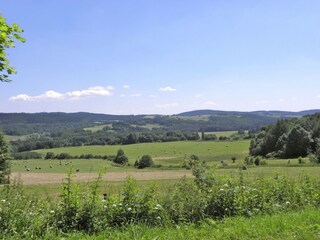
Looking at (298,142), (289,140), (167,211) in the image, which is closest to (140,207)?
(167,211)

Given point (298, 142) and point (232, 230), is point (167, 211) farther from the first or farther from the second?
point (298, 142)

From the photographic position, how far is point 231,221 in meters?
7.68

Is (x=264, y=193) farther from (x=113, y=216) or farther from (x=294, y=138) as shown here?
(x=294, y=138)

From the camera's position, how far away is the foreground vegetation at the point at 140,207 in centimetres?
707

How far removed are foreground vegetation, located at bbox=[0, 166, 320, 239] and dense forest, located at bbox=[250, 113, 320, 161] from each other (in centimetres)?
8231

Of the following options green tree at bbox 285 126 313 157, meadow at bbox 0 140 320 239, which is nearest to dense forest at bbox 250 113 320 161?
green tree at bbox 285 126 313 157

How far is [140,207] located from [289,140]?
94.7 metres

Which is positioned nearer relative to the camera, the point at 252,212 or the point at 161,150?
the point at 252,212

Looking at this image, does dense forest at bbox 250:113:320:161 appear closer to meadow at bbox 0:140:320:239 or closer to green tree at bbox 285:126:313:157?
green tree at bbox 285:126:313:157

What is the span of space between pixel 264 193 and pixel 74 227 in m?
4.74

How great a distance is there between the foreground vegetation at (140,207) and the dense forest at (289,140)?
82.3 metres

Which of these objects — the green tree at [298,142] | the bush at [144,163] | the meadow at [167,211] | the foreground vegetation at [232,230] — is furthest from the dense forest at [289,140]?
the foreground vegetation at [232,230]

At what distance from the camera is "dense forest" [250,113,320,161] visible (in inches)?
3669

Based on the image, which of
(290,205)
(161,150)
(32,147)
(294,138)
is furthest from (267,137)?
(32,147)
